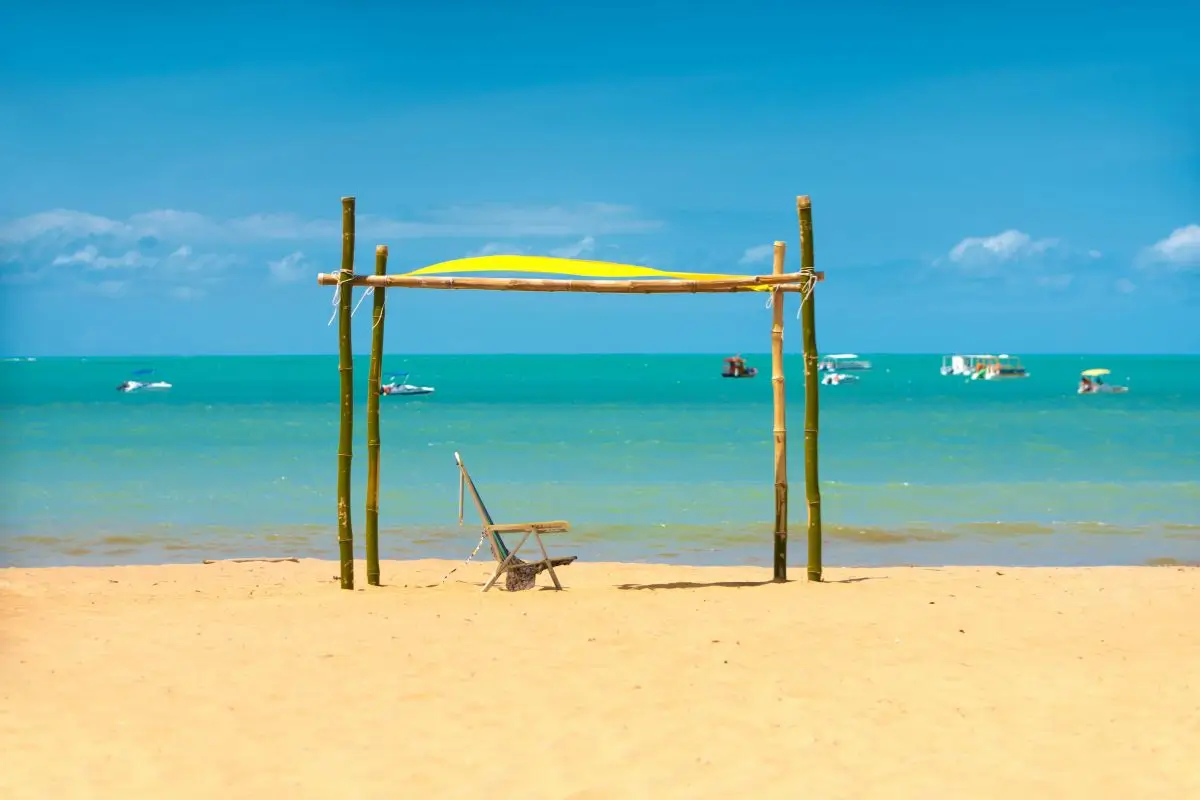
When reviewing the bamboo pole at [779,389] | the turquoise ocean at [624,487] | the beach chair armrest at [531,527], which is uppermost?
the bamboo pole at [779,389]

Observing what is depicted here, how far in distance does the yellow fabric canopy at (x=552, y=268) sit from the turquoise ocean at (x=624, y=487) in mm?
4076

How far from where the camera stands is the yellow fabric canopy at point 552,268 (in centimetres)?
844

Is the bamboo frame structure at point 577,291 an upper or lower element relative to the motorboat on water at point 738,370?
lower

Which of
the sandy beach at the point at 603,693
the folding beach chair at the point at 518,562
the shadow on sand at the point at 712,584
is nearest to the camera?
the sandy beach at the point at 603,693

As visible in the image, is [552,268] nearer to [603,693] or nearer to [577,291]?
[577,291]

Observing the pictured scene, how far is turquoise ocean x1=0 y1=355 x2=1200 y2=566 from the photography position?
1355cm

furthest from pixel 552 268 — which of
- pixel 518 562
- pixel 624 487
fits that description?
pixel 624 487

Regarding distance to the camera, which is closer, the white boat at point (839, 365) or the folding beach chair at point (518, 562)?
the folding beach chair at point (518, 562)

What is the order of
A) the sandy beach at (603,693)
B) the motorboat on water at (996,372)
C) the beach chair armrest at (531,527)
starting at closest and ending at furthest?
1. the sandy beach at (603,693)
2. the beach chair armrest at (531,527)
3. the motorboat on water at (996,372)

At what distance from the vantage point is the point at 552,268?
855 centimetres

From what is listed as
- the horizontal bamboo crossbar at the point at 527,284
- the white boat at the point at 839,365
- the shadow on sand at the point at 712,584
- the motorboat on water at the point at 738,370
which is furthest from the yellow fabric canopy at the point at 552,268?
the motorboat on water at the point at 738,370

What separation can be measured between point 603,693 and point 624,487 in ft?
49.3

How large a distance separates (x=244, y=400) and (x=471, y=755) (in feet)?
203

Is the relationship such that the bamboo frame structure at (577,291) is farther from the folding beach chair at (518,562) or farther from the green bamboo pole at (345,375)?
the folding beach chair at (518,562)
